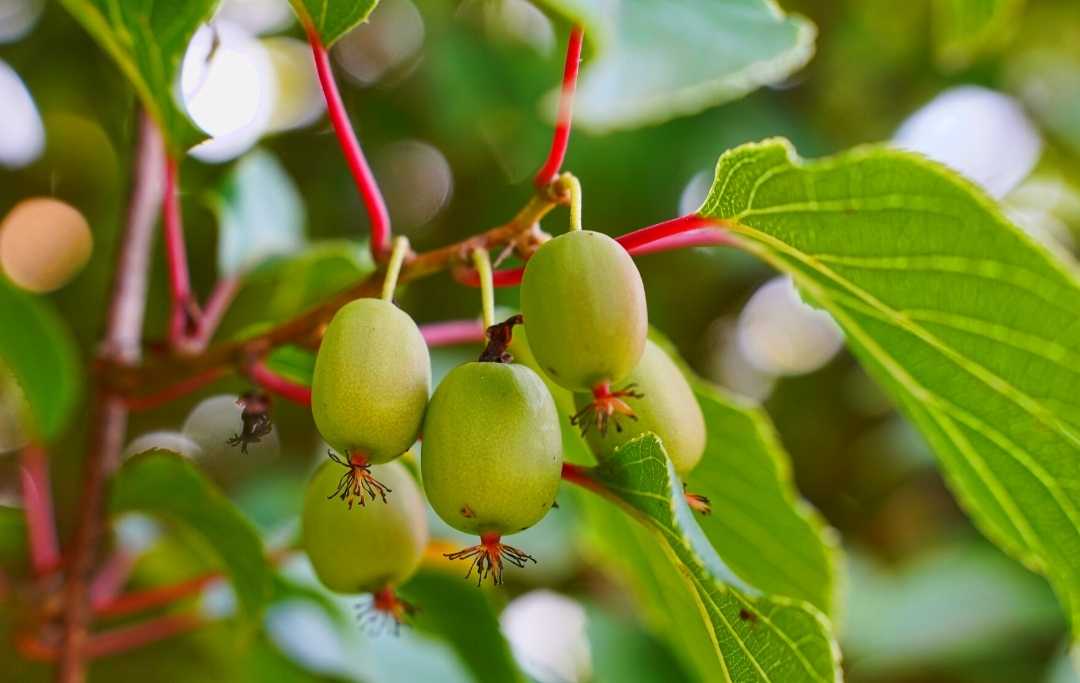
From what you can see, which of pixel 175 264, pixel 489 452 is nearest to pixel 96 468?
pixel 175 264

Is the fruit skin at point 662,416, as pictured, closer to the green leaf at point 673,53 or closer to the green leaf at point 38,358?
the green leaf at point 673,53

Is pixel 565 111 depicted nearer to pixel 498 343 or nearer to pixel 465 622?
pixel 498 343

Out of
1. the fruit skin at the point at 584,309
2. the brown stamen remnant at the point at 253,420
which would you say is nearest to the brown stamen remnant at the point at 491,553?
the fruit skin at the point at 584,309

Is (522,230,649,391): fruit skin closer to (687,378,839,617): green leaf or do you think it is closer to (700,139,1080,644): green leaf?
(700,139,1080,644): green leaf

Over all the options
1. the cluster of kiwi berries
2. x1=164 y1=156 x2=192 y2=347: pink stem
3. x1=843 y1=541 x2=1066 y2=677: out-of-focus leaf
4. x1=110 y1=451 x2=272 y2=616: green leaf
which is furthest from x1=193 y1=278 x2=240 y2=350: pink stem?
x1=843 y1=541 x2=1066 y2=677: out-of-focus leaf

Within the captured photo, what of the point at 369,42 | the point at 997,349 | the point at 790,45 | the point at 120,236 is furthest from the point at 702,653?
the point at 369,42
